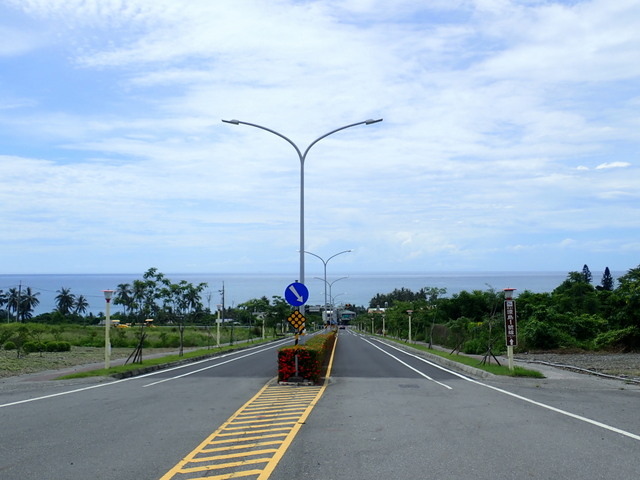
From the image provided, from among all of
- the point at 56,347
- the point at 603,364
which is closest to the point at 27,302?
the point at 56,347

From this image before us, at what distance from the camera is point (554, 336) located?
34.9 m

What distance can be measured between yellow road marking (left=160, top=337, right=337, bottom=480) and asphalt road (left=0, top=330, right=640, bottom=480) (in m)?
0.20

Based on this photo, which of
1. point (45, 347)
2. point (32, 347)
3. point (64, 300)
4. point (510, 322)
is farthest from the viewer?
point (64, 300)

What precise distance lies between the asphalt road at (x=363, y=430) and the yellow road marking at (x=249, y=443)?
8.0 inches

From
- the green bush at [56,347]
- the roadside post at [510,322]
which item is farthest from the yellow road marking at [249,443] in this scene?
the green bush at [56,347]

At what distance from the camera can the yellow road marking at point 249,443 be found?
7102mm

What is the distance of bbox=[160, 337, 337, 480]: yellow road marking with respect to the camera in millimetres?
7102

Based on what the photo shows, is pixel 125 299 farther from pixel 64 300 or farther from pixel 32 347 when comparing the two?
pixel 64 300

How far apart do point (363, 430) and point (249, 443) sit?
2.02 m

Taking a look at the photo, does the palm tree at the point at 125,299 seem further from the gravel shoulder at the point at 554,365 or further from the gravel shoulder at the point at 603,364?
the gravel shoulder at the point at 603,364

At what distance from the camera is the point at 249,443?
8.75 m

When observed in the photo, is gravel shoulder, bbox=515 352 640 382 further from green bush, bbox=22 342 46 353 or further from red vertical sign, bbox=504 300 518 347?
green bush, bbox=22 342 46 353

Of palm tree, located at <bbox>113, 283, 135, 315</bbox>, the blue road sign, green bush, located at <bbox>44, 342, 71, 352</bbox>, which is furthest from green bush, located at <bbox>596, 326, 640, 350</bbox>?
green bush, located at <bbox>44, 342, 71, 352</bbox>

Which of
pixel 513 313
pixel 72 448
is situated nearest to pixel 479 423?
pixel 72 448
